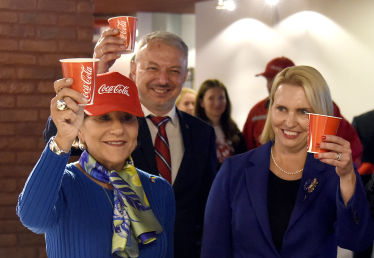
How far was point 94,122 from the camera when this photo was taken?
5.71 ft

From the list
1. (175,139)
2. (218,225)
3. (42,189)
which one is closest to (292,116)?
(218,225)

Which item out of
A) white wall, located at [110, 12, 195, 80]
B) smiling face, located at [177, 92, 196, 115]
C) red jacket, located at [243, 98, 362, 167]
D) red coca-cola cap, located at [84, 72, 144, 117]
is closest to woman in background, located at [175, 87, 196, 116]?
smiling face, located at [177, 92, 196, 115]

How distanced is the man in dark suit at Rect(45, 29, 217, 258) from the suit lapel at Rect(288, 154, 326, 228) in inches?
25.3

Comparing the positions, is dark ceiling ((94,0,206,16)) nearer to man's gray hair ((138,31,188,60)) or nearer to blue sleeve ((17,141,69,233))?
man's gray hair ((138,31,188,60))

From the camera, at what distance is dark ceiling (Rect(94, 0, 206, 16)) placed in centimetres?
811

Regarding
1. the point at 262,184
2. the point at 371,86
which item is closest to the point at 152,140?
the point at 262,184

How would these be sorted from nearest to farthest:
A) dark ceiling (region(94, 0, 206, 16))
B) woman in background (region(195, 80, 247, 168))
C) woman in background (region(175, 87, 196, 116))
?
woman in background (region(195, 80, 247, 168)) < woman in background (region(175, 87, 196, 116)) < dark ceiling (region(94, 0, 206, 16))

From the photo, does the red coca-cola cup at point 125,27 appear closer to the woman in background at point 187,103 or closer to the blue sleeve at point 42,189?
the blue sleeve at point 42,189

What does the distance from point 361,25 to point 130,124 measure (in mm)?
4938

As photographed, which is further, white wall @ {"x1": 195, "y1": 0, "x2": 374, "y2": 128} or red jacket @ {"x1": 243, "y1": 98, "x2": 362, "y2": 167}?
white wall @ {"x1": 195, "y1": 0, "x2": 374, "y2": 128}

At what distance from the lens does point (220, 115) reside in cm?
454

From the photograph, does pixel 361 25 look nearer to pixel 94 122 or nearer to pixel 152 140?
pixel 152 140

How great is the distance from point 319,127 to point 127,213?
32.4 inches

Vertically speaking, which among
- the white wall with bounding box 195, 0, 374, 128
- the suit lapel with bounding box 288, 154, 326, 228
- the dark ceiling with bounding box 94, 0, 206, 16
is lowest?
the suit lapel with bounding box 288, 154, 326, 228
